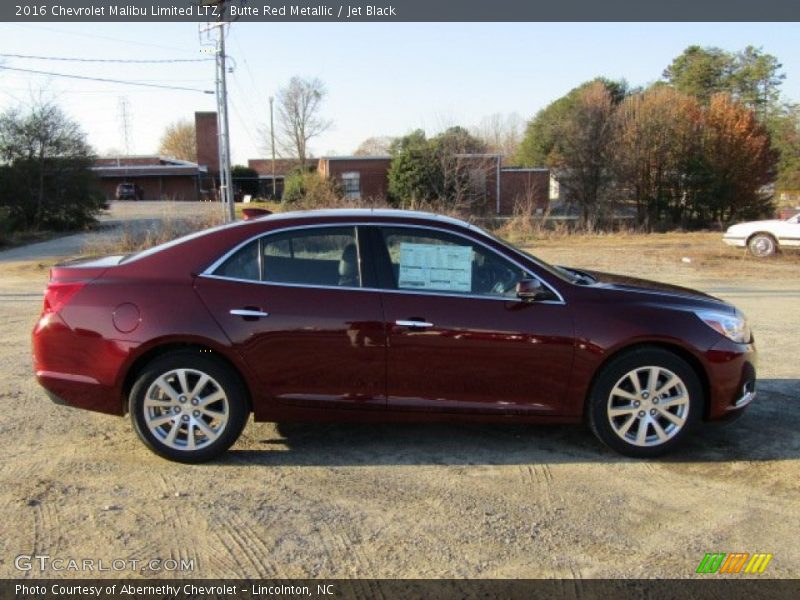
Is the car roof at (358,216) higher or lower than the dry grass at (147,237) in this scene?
higher

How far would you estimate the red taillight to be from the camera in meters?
4.36

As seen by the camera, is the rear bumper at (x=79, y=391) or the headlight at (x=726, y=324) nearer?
the rear bumper at (x=79, y=391)

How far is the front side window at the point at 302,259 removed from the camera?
14.5ft

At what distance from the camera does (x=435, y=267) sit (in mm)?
4512

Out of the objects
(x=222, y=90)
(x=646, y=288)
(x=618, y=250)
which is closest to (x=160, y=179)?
(x=222, y=90)

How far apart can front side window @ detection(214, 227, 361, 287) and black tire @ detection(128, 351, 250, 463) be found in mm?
639

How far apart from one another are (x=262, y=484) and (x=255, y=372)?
70 cm

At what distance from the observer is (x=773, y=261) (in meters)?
16.4

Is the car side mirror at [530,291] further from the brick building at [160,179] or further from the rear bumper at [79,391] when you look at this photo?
the brick building at [160,179]

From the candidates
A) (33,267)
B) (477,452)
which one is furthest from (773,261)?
(33,267)

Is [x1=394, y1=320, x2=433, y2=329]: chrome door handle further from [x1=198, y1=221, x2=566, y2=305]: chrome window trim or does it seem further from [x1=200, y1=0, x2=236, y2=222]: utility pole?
[x1=200, y1=0, x2=236, y2=222]: utility pole

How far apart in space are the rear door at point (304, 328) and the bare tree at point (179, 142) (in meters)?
85.3

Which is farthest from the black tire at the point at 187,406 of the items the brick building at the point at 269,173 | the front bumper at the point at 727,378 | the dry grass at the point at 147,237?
the brick building at the point at 269,173

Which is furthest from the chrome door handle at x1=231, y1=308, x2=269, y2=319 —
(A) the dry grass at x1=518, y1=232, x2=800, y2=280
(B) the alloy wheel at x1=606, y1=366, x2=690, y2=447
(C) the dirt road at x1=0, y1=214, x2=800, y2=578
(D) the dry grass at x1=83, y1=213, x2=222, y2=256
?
(D) the dry grass at x1=83, y1=213, x2=222, y2=256
